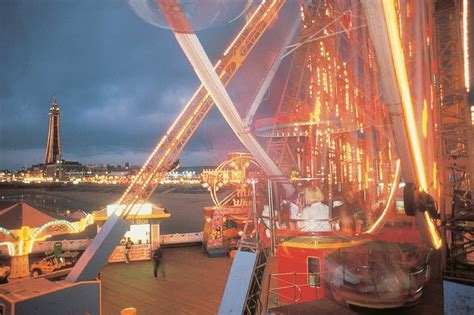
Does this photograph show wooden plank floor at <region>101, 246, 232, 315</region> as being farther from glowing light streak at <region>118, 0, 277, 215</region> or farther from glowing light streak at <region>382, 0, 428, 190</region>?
glowing light streak at <region>382, 0, 428, 190</region>

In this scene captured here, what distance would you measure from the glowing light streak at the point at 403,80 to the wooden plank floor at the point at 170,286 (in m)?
7.51

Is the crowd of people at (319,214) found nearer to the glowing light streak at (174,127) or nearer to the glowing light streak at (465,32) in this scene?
the glowing light streak at (174,127)

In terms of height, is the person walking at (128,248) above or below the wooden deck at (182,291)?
above

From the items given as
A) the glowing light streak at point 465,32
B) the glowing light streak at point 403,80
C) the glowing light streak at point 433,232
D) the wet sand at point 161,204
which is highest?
the glowing light streak at point 465,32

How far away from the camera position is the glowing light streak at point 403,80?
16.0 feet

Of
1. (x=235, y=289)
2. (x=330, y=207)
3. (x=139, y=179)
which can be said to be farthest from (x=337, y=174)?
(x=235, y=289)

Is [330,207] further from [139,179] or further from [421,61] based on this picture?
[139,179]

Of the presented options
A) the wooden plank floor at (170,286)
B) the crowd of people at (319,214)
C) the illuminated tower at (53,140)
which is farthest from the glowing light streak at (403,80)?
the illuminated tower at (53,140)

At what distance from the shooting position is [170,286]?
14.4m

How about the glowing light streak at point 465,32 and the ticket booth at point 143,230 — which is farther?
the ticket booth at point 143,230

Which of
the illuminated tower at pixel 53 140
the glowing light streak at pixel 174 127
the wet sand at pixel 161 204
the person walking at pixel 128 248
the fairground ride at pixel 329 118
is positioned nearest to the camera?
the fairground ride at pixel 329 118

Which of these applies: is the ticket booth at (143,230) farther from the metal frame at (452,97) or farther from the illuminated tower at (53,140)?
the illuminated tower at (53,140)

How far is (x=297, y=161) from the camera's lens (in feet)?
75.4

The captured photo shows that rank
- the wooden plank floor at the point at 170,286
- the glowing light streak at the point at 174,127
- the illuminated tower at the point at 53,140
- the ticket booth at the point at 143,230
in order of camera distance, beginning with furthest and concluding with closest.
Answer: the illuminated tower at the point at 53,140 < the ticket booth at the point at 143,230 < the glowing light streak at the point at 174,127 < the wooden plank floor at the point at 170,286
